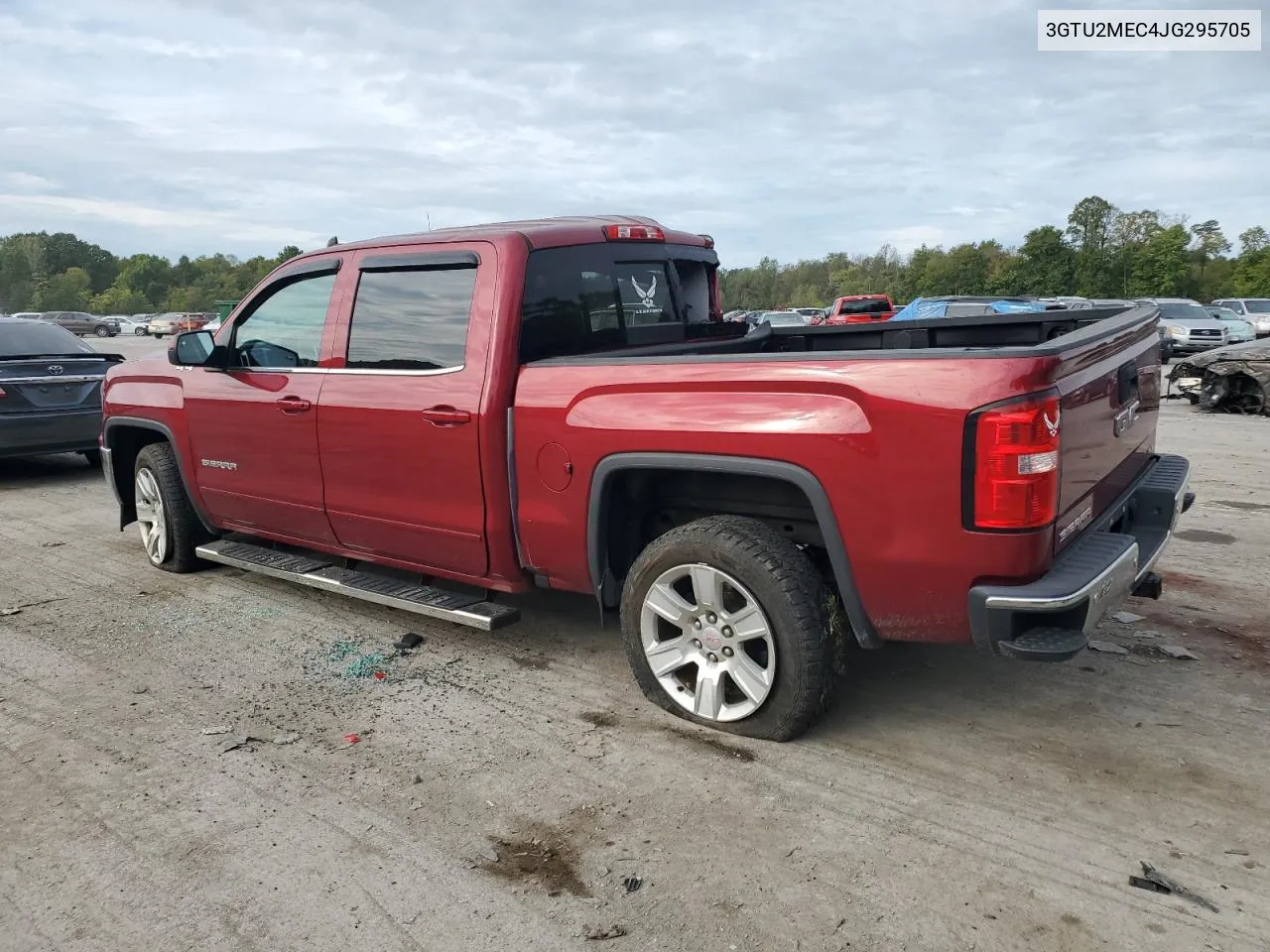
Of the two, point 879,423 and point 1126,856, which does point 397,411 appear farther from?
point 1126,856

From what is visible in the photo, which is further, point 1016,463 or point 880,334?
point 880,334

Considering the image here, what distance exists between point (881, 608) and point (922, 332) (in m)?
2.52

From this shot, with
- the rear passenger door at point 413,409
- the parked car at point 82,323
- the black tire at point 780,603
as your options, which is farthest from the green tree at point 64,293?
the black tire at point 780,603

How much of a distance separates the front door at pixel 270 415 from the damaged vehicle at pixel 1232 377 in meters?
12.3

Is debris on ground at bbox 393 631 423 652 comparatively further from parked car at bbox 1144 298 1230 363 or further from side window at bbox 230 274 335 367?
parked car at bbox 1144 298 1230 363

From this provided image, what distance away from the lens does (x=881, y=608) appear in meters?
3.21

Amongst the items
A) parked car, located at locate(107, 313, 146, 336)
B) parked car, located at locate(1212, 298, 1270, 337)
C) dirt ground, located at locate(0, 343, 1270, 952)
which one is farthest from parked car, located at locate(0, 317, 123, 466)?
parked car, located at locate(107, 313, 146, 336)

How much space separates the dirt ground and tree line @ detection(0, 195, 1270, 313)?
31440 millimetres

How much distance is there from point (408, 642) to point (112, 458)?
298 centimetres

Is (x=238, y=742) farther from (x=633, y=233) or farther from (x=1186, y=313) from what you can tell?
(x=1186, y=313)

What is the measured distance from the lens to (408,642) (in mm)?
4680

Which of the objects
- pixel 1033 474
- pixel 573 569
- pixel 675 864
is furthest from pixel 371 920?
pixel 1033 474

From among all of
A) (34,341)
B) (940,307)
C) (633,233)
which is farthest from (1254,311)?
(34,341)

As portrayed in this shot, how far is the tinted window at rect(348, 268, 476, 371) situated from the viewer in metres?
4.16
